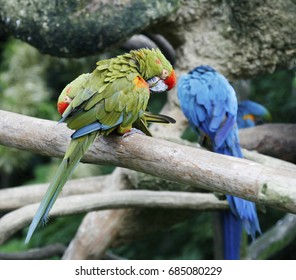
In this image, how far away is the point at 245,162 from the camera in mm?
1276

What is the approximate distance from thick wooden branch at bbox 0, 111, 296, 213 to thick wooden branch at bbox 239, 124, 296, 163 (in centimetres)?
111

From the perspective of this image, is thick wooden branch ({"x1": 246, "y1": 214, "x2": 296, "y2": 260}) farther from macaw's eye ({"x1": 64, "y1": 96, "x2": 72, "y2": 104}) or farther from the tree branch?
macaw's eye ({"x1": 64, "y1": 96, "x2": 72, "y2": 104})

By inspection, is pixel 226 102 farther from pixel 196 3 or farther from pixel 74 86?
pixel 74 86

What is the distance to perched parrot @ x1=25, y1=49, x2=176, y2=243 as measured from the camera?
4.67 ft

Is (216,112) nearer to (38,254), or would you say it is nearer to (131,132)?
(131,132)

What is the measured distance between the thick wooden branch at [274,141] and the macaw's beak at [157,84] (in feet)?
3.37

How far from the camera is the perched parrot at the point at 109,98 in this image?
1423 millimetres

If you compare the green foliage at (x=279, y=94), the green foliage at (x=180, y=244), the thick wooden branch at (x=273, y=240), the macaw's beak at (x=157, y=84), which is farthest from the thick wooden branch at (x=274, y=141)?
the macaw's beak at (x=157, y=84)

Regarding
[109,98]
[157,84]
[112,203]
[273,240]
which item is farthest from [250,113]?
[109,98]

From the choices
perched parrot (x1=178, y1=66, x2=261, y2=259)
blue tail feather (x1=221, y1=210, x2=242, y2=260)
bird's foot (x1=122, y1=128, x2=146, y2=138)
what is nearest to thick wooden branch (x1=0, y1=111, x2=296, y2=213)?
bird's foot (x1=122, y1=128, x2=146, y2=138)

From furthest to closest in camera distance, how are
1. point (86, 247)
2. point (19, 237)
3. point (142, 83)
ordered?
point (19, 237)
point (86, 247)
point (142, 83)

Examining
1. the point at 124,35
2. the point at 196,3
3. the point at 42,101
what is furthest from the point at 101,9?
the point at 42,101

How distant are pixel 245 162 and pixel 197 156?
0.11 m

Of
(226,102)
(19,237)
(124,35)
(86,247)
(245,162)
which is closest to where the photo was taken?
(245,162)
